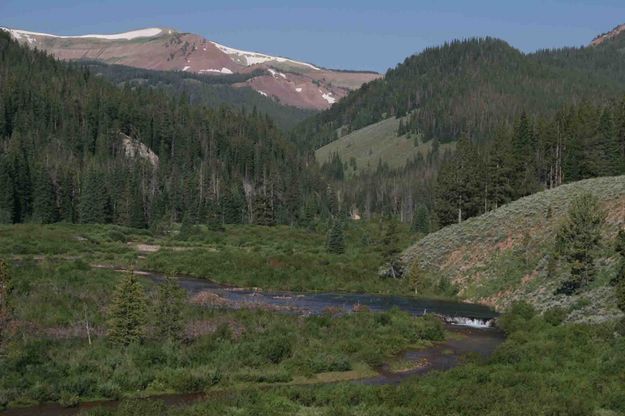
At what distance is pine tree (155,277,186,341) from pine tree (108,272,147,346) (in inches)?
51.8

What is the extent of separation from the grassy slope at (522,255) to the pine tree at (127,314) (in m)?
Answer: 34.0

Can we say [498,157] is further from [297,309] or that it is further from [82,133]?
[82,133]

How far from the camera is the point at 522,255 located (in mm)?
78625

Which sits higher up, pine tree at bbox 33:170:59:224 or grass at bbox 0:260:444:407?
pine tree at bbox 33:170:59:224

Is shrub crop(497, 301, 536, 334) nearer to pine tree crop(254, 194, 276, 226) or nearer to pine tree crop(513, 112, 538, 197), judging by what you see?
pine tree crop(513, 112, 538, 197)

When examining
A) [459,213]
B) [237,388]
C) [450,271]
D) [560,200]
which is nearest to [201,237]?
[459,213]

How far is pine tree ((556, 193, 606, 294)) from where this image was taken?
210 ft

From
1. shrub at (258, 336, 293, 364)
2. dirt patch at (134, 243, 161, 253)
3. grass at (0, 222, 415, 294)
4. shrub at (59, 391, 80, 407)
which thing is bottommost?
dirt patch at (134, 243, 161, 253)

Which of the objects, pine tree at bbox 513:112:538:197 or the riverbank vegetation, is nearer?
the riverbank vegetation

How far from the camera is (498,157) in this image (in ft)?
356

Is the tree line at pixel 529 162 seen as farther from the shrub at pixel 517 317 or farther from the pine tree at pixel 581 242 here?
the shrub at pixel 517 317

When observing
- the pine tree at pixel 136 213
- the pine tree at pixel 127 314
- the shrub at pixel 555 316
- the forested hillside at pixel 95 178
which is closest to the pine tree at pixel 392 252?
the shrub at pixel 555 316

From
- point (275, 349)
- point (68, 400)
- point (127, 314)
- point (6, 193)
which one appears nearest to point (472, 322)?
point (275, 349)

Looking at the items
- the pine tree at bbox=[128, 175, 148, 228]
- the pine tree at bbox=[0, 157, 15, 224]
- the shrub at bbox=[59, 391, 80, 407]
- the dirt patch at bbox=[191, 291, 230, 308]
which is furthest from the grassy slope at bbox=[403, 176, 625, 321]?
the pine tree at bbox=[0, 157, 15, 224]
